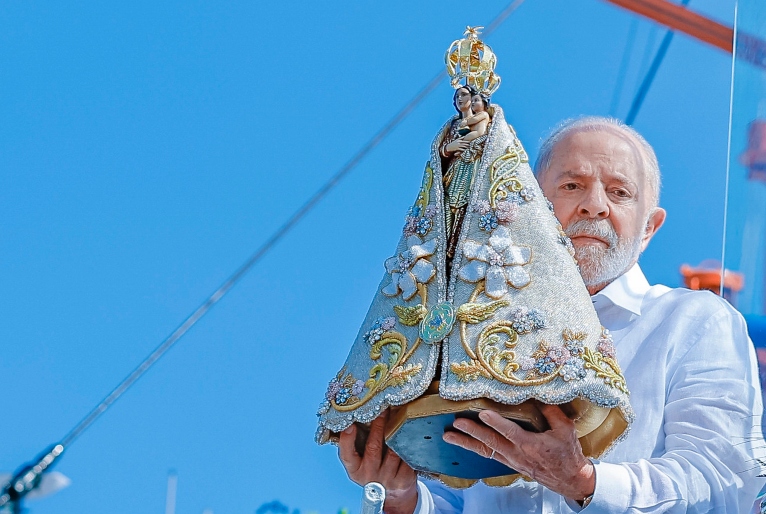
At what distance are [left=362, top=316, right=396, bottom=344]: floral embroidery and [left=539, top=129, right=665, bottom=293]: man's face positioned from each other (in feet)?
3.49

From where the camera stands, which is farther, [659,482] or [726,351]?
[726,351]

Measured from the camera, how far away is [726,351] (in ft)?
11.7

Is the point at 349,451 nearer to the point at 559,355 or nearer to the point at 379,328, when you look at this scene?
the point at 379,328

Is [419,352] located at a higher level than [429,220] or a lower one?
lower

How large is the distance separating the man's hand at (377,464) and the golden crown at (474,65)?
79 centimetres

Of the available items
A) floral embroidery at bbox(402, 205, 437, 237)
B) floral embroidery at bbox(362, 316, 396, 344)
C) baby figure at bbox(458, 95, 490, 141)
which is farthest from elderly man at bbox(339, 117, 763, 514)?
baby figure at bbox(458, 95, 490, 141)

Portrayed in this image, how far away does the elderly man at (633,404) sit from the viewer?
3.12 m

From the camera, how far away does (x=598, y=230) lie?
13.1ft

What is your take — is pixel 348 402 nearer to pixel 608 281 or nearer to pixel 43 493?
pixel 608 281

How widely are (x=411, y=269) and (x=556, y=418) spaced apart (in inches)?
17.5

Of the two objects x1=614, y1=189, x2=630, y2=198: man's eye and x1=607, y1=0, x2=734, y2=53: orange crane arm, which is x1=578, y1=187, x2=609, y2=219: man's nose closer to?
x1=614, y1=189, x2=630, y2=198: man's eye

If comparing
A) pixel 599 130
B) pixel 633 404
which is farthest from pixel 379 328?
pixel 599 130

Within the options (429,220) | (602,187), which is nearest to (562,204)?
(602,187)

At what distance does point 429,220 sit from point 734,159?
1055mm
